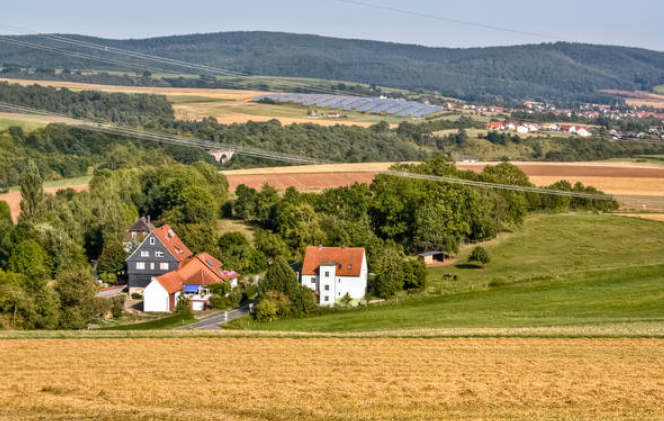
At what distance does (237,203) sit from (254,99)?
9760 cm

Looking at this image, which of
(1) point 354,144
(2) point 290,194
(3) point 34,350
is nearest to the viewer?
(3) point 34,350

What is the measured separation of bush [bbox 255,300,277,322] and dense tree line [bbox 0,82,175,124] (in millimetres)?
94230

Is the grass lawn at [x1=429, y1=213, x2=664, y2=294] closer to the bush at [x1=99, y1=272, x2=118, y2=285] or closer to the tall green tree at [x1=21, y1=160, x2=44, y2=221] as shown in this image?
the bush at [x1=99, y1=272, x2=118, y2=285]

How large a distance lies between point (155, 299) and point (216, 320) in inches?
262

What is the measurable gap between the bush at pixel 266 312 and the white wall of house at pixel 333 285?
254 inches

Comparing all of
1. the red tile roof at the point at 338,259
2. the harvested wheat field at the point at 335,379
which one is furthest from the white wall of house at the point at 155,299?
the harvested wheat field at the point at 335,379

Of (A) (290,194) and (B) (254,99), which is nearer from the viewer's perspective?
(A) (290,194)

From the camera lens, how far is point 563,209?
3226 inches

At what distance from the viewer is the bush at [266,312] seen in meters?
46.3

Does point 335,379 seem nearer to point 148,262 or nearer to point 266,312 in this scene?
point 266,312

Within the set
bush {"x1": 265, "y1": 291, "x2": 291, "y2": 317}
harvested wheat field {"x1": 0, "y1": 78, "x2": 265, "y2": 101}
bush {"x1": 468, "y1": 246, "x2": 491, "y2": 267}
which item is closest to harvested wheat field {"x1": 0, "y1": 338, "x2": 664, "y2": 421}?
bush {"x1": 265, "y1": 291, "x2": 291, "y2": 317}

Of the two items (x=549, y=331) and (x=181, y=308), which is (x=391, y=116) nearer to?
(x=181, y=308)

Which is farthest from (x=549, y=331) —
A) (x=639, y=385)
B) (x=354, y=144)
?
(x=354, y=144)

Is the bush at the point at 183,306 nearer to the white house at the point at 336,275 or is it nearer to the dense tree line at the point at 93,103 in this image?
the white house at the point at 336,275
